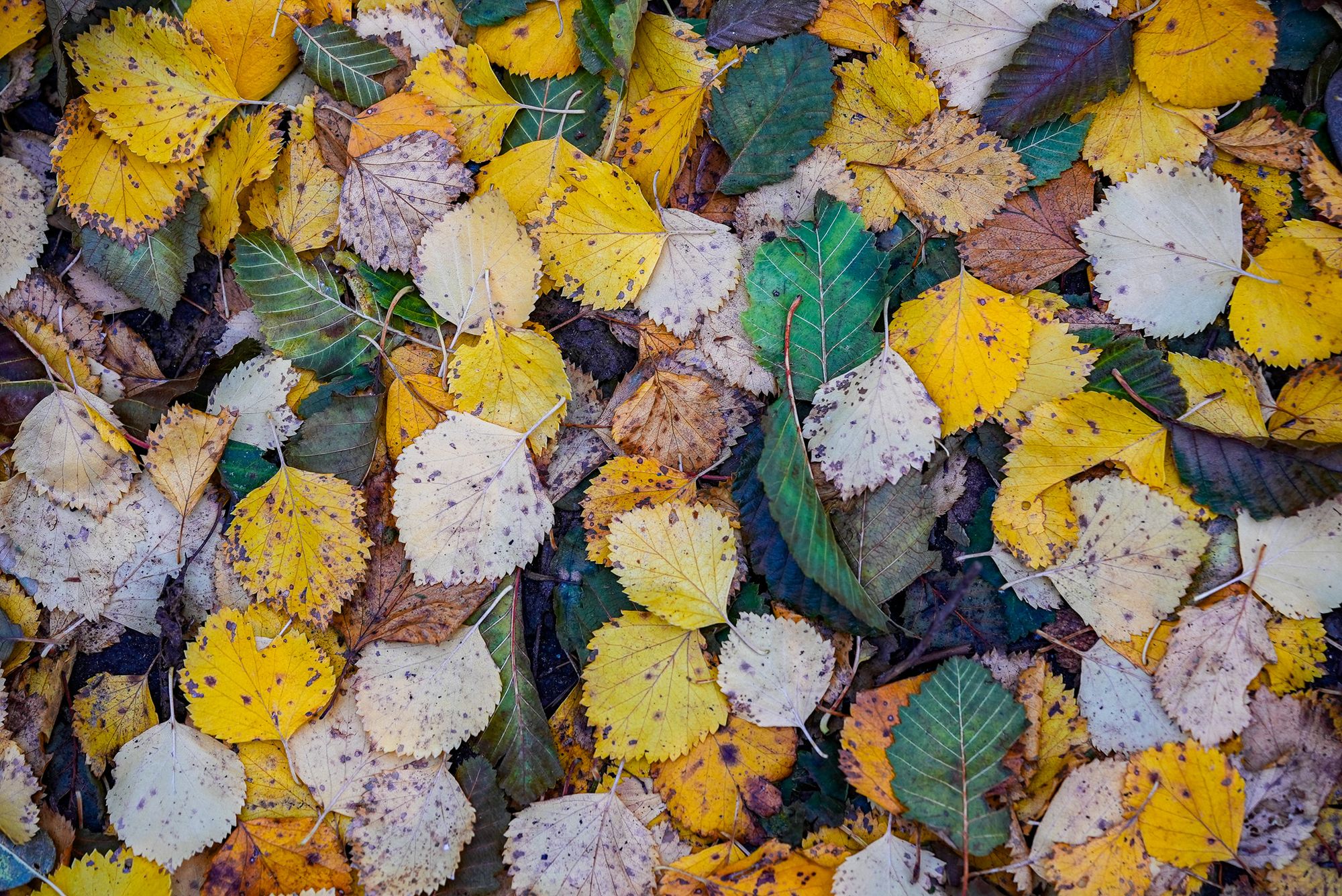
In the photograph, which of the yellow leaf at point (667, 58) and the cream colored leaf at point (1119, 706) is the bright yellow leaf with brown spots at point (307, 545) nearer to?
the yellow leaf at point (667, 58)

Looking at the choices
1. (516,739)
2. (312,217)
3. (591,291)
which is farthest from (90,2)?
(516,739)

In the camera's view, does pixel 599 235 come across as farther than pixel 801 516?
Yes

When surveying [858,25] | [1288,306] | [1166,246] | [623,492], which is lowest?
[623,492]

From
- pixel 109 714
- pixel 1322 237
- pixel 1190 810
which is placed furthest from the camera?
pixel 109 714

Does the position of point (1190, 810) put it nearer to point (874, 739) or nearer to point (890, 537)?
point (874, 739)

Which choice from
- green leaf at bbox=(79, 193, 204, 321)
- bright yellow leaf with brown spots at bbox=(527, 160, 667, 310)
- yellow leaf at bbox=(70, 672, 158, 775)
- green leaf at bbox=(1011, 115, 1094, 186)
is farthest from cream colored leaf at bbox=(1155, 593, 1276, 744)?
green leaf at bbox=(79, 193, 204, 321)

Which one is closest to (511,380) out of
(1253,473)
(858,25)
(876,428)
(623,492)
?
(623,492)

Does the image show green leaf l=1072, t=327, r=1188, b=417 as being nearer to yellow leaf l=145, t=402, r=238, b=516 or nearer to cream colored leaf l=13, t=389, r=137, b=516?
yellow leaf l=145, t=402, r=238, b=516

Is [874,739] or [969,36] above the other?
[969,36]
